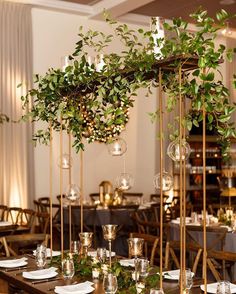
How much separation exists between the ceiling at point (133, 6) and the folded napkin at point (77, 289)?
649cm

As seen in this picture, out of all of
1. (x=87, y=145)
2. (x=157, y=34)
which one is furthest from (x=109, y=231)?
(x=87, y=145)

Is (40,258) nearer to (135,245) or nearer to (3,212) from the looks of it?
(135,245)

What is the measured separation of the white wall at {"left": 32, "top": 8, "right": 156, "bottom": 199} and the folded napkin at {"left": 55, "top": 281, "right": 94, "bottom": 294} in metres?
6.12

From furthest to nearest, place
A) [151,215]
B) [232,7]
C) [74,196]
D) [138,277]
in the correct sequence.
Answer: [232,7], [151,215], [74,196], [138,277]

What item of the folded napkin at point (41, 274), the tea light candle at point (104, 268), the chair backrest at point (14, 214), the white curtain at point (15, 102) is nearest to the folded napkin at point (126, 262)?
the tea light candle at point (104, 268)

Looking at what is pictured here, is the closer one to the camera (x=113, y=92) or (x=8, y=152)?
(x=113, y=92)

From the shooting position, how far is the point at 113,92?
3.07 m

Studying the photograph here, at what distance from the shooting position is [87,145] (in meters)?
10.2

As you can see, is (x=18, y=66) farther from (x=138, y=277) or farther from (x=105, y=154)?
(x=138, y=277)

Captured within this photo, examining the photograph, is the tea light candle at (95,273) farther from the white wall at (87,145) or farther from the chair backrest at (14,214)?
the white wall at (87,145)

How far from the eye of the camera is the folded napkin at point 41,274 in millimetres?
3631

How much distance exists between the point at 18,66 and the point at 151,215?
11.1 ft

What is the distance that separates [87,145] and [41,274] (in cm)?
652

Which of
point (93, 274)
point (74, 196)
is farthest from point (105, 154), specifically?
point (93, 274)
